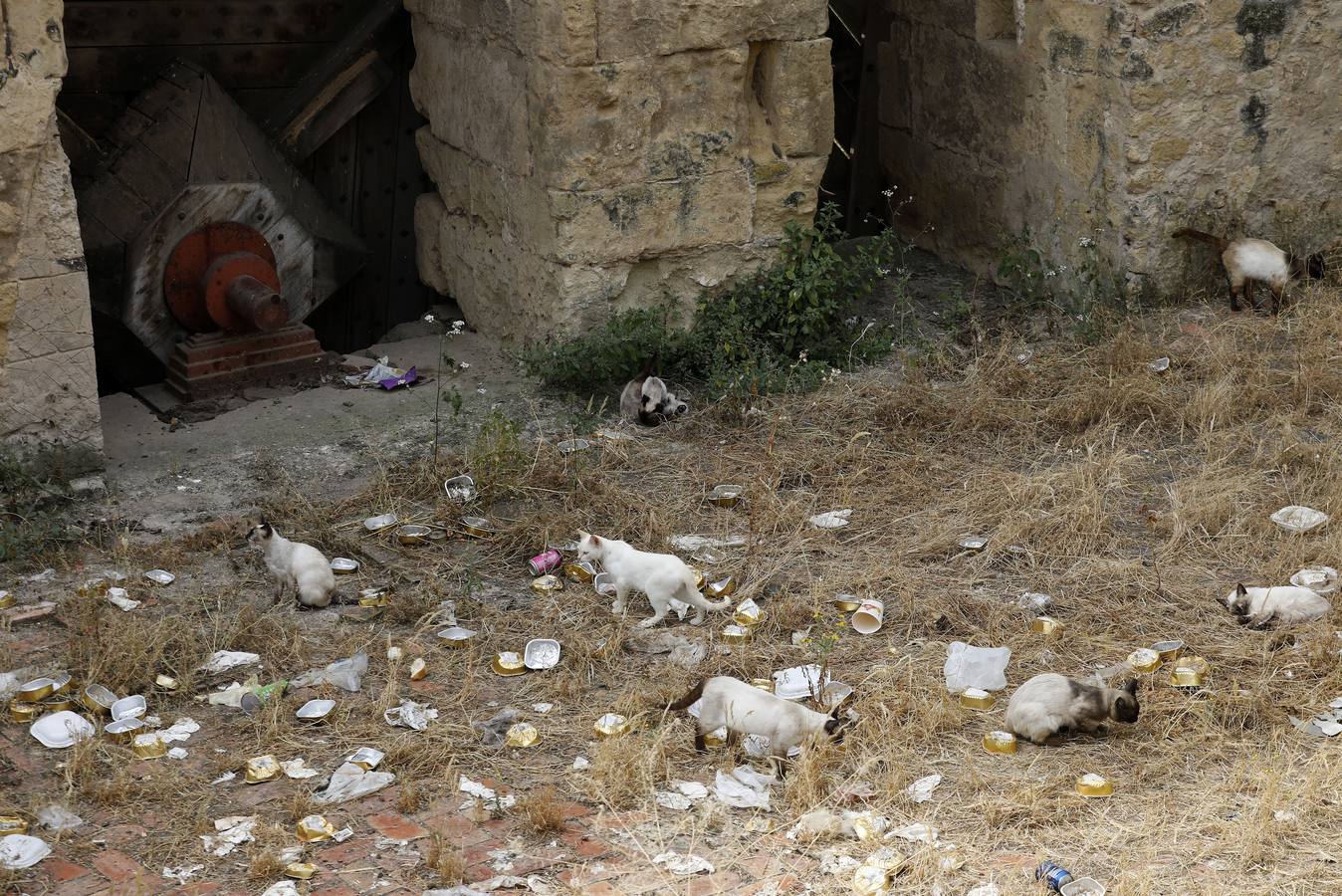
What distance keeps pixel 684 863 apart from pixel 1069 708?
1.10 metres

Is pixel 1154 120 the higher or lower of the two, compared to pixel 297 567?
higher

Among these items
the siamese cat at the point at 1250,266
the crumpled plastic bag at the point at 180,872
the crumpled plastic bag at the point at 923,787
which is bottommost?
the crumpled plastic bag at the point at 923,787

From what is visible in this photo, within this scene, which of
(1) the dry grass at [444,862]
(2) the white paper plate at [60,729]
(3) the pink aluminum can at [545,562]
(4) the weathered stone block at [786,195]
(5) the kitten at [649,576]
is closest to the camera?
(1) the dry grass at [444,862]

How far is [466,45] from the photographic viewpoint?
656cm

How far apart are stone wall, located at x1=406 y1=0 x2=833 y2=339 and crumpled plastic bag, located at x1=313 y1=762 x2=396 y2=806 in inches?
114

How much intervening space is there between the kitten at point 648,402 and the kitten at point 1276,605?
2.45m

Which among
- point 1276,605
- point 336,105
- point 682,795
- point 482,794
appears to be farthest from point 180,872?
point 336,105

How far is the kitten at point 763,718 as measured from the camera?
376 cm

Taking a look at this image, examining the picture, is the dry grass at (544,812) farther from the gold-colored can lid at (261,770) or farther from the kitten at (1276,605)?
the kitten at (1276,605)

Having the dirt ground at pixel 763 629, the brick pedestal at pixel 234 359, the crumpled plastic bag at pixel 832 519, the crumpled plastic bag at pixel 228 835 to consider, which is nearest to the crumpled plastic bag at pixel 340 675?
the dirt ground at pixel 763 629

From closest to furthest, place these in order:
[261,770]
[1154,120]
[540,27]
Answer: [261,770], [540,27], [1154,120]

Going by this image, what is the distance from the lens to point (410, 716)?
13.2 ft

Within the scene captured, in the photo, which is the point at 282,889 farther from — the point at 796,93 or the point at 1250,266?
the point at 1250,266

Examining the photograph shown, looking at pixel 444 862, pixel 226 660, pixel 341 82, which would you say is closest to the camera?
pixel 444 862
